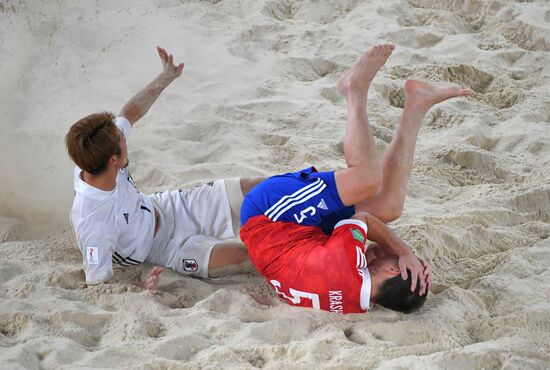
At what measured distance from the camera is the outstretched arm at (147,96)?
327 cm

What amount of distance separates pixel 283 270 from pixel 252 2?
11.3 feet

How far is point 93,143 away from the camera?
8.75 feet

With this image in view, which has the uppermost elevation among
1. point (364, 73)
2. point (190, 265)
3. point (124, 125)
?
point (364, 73)

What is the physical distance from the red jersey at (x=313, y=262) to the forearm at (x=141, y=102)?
0.86 meters

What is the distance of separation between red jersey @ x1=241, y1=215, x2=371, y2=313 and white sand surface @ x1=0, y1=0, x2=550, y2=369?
73 millimetres

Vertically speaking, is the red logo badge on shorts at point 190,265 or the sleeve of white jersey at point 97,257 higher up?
the sleeve of white jersey at point 97,257

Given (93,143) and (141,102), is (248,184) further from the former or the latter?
(93,143)

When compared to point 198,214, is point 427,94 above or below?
above

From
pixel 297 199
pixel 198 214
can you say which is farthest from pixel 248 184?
pixel 297 199

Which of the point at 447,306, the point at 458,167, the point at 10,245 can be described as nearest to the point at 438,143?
the point at 458,167

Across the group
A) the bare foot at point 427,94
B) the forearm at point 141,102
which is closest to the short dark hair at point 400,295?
the bare foot at point 427,94

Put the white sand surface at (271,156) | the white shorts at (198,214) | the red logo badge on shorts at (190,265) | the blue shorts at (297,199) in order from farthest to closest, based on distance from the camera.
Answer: the white shorts at (198,214) → the red logo badge on shorts at (190,265) → the blue shorts at (297,199) → the white sand surface at (271,156)

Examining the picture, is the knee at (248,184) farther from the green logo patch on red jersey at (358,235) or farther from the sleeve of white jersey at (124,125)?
the green logo patch on red jersey at (358,235)

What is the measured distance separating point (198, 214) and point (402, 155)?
0.92 metres
